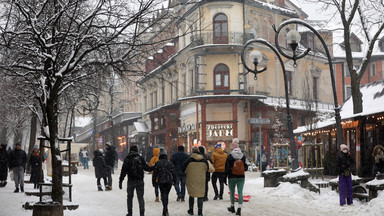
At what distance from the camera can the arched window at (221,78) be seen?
4016 centimetres

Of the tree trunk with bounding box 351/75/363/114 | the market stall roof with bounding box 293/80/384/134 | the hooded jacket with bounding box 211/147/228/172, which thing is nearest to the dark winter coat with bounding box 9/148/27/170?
the hooded jacket with bounding box 211/147/228/172

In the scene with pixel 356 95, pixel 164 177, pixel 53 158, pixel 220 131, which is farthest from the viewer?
pixel 220 131

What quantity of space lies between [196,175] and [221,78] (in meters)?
28.5

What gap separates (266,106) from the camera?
134 feet

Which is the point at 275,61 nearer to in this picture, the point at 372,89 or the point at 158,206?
the point at 372,89

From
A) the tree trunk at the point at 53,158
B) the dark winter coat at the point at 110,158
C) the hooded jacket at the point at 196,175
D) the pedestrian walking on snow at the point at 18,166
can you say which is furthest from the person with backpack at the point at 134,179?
the dark winter coat at the point at 110,158

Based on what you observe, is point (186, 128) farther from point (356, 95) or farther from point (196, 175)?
point (196, 175)

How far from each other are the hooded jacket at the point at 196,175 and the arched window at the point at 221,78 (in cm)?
2793

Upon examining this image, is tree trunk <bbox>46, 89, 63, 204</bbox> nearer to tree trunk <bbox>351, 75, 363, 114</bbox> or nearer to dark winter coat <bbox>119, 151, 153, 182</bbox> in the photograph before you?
dark winter coat <bbox>119, 151, 153, 182</bbox>

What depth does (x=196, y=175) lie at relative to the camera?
39.9 ft

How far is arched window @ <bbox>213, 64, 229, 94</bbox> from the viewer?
132 feet

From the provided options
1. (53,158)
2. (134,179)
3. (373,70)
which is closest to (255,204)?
(134,179)

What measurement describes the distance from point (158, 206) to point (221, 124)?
993 inches

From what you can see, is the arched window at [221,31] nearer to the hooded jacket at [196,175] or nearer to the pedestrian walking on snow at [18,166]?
the pedestrian walking on snow at [18,166]
